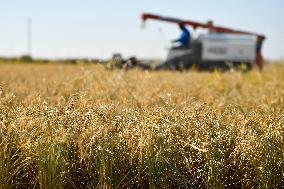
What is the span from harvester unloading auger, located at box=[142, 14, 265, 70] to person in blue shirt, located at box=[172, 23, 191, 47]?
0.32ft

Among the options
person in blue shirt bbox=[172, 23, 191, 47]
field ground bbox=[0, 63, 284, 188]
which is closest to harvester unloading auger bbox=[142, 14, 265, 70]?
person in blue shirt bbox=[172, 23, 191, 47]

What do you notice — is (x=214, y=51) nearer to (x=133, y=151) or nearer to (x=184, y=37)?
(x=184, y=37)

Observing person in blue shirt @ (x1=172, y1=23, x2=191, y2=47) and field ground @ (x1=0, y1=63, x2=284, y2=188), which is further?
person in blue shirt @ (x1=172, y1=23, x2=191, y2=47)

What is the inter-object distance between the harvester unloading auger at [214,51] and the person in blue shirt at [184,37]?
0.32ft

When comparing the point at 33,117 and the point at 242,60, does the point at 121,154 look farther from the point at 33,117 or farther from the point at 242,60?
the point at 242,60

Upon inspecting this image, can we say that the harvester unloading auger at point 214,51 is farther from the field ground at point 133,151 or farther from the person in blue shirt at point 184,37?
the field ground at point 133,151

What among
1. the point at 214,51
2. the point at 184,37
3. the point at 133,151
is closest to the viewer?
the point at 133,151

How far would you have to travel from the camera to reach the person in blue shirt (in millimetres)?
14367

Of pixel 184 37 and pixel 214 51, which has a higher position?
pixel 184 37

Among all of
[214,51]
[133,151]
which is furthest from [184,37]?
[133,151]

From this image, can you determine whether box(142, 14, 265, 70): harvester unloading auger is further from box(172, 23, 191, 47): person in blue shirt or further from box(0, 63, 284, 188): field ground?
box(0, 63, 284, 188): field ground

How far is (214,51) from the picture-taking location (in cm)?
1471

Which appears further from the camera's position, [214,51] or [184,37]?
[214,51]

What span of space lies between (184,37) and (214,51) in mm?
1074
